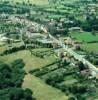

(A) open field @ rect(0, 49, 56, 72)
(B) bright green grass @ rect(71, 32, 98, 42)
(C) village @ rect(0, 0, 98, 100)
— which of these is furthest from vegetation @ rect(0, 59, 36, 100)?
(B) bright green grass @ rect(71, 32, 98, 42)

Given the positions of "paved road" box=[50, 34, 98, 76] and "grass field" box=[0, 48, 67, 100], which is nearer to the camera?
"grass field" box=[0, 48, 67, 100]

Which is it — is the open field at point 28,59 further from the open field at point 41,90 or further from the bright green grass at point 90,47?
the bright green grass at point 90,47

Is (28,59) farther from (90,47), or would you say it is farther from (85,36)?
(85,36)

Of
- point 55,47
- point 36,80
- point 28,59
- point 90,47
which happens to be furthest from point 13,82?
point 90,47

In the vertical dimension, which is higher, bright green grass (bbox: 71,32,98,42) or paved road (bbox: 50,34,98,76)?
paved road (bbox: 50,34,98,76)

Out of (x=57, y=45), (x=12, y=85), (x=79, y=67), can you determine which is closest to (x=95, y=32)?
(x=57, y=45)

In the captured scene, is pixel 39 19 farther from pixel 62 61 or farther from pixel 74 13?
pixel 62 61

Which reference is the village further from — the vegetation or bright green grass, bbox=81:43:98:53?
the vegetation

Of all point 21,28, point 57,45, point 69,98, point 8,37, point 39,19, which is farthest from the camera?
point 39,19
